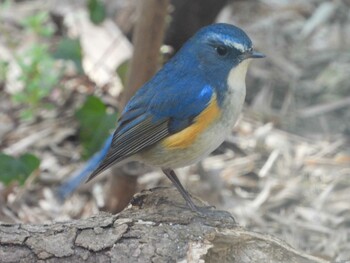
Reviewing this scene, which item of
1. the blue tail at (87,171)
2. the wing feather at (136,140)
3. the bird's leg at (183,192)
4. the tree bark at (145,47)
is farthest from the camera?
the tree bark at (145,47)

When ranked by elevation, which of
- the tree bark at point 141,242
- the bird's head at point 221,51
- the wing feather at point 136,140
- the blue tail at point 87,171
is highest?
the bird's head at point 221,51

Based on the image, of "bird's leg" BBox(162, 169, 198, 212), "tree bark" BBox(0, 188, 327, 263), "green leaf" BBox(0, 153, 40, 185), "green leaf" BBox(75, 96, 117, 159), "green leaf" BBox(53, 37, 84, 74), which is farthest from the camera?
"green leaf" BBox(53, 37, 84, 74)

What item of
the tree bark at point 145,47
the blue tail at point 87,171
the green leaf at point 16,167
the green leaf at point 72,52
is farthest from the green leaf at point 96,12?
the blue tail at point 87,171

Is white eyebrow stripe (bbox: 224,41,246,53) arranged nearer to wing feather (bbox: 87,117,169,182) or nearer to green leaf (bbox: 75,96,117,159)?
wing feather (bbox: 87,117,169,182)

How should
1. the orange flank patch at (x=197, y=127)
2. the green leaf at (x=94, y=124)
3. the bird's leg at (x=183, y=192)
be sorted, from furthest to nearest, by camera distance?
the green leaf at (x=94, y=124) → the orange flank patch at (x=197, y=127) → the bird's leg at (x=183, y=192)

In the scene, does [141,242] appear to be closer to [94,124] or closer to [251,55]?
[251,55]

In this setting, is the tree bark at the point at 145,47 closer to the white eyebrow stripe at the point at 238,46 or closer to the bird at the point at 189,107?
the bird at the point at 189,107

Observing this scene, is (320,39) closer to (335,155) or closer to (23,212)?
(335,155)

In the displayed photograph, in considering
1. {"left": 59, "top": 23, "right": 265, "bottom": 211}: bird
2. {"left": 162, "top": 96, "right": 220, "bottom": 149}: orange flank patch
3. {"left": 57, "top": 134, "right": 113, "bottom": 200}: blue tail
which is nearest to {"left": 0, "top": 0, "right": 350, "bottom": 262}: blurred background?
{"left": 57, "top": 134, "right": 113, "bottom": 200}: blue tail
